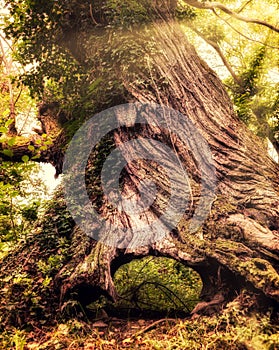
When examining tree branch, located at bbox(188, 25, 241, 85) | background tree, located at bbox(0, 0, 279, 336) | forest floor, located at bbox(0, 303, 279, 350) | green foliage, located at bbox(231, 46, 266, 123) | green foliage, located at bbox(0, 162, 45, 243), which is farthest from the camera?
tree branch, located at bbox(188, 25, 241, 85)

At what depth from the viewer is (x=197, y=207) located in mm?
4531

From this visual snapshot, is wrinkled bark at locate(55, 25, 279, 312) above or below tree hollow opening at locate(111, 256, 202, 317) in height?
above

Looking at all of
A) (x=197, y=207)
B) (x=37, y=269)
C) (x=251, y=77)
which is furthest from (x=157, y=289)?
(x=251, y=77)

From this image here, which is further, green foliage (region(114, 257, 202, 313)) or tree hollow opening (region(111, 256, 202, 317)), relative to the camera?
green foliage (region(114, 257, 202, 313))

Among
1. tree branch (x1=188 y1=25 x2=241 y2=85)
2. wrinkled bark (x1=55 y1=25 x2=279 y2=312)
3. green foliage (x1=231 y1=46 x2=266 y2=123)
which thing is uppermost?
tree branch (x1=188 y1=25 x2=241 y2=85)

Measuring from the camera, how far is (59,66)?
716 cm

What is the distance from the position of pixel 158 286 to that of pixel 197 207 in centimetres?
163

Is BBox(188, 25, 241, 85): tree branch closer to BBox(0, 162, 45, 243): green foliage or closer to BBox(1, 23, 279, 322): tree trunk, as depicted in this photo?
BBox(1, 23, 279, 322): tree trunk

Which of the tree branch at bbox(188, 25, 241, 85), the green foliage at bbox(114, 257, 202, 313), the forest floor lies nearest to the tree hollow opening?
the green foliage at bbox(114, 257, 202, 313)

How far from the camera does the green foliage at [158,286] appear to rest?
4657 mm

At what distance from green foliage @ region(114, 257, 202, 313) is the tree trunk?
709 mm

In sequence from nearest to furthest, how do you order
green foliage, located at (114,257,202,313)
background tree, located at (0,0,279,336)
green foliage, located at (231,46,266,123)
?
background tree, located at (0,0,279,336), green foliage, located at (114,257,202,313), green foliage, located at (231,46,266,123)

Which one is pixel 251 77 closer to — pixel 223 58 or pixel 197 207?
pixel 223 58

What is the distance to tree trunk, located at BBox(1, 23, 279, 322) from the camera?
3.82 m
